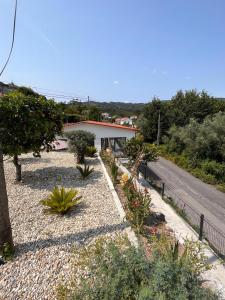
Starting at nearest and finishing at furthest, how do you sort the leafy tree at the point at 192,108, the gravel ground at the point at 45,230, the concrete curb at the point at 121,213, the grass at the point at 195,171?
the gravel ground at the point at 45,230
the concrete curb at the point at 121,213
the grass at the point at 195,171
the leafy tree at the point at 192,108

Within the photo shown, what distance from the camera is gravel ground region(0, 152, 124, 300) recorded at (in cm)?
367

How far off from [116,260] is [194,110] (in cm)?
3365

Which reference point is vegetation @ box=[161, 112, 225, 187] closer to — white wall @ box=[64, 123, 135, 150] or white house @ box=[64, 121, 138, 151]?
white house @ box=[64, 121, 138, 151]

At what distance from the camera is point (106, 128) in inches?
836

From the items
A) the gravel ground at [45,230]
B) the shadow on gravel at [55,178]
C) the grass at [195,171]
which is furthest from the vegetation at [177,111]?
the gravel ground at [45,230]

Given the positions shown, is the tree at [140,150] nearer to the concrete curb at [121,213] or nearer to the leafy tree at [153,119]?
the concrete curb at [121,213]

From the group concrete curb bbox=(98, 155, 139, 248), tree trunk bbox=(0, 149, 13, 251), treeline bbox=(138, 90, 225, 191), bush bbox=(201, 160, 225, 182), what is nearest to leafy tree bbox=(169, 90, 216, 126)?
treeline bbox=(138, 90, 225, 191)

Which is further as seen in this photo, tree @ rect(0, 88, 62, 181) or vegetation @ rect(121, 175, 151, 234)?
tree @ rect(0, 88, 62, 181)

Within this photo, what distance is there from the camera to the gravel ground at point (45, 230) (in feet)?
12.0

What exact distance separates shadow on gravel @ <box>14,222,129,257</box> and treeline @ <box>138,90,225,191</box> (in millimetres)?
14058

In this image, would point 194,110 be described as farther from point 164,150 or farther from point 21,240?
point 21,240

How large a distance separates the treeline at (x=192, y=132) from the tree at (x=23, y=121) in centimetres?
1396

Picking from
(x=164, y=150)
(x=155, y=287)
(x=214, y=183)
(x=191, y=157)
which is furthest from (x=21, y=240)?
(x=164, y=150)

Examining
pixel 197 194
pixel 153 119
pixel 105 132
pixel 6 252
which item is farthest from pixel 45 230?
pixel 153 119
